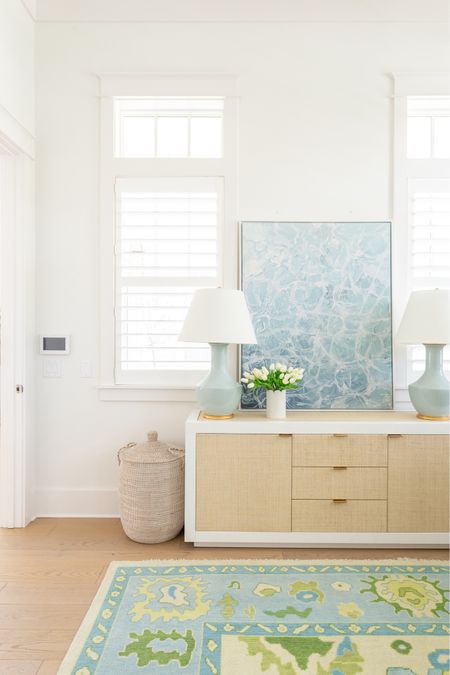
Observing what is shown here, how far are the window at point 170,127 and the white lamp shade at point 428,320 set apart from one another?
1.60 metres

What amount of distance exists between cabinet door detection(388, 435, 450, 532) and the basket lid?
124 cm

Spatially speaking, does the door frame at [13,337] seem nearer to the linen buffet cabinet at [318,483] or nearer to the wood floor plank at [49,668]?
the linen buffet cabinet at [318,483]

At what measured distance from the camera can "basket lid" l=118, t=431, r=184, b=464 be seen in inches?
114

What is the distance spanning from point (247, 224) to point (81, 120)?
128 cm

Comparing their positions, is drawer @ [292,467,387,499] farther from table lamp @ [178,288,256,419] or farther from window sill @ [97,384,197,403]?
window sill @ [97,384,197,403]

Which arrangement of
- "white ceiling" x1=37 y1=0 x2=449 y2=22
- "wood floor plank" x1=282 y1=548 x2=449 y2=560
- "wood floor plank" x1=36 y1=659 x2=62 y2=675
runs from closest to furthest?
"wood floor plank" x1=36 y1=659 x2=62 y2=675 → "wood floor plank" x1=282 y1=548 x2=449 y2=560 → "white ceiling" x1=37 y1=0 x2=449 y2=22

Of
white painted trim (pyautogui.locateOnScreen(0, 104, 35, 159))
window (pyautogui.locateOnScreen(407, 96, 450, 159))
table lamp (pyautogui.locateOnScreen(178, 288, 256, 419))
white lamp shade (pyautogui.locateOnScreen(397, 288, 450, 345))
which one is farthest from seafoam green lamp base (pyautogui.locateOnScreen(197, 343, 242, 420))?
window (pyautogui.locateOnScreen(407, 96, 450, 159))

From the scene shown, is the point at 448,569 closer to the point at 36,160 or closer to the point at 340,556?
the point at 340,556

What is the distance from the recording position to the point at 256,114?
3.22 m

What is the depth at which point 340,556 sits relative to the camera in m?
2.73

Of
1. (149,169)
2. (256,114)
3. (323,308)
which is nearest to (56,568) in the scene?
(323,308)

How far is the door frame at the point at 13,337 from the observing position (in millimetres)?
3062

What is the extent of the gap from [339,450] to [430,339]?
810 millimetres

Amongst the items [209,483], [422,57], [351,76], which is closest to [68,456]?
[209,483]
